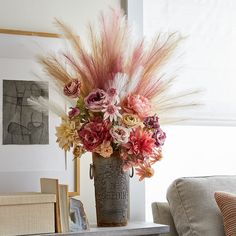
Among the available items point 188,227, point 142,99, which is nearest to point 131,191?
point 188,227

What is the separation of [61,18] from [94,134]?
685 millimetres

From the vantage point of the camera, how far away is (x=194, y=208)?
255 cm

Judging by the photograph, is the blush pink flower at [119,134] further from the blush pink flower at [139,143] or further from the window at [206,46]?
the window at [206,46]

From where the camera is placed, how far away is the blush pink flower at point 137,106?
2.36 m

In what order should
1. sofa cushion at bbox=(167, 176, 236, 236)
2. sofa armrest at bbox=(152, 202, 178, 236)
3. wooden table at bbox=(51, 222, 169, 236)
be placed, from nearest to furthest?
1. wooden table at bbox=(51, 222, 169, 236)
2. sofa cushion at bbox=(167, 176, 236, 236)
3. sofa armrest at bbox=(152, 202, 178, 236)

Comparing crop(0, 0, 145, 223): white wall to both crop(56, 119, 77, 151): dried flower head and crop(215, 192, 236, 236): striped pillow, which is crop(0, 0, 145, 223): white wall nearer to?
crop(56, 119, 77, 151): dried flower head

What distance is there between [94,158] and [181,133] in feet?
2.70

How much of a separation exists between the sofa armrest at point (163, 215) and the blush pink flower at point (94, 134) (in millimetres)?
557

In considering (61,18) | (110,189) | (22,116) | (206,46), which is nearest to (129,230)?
(110,189)

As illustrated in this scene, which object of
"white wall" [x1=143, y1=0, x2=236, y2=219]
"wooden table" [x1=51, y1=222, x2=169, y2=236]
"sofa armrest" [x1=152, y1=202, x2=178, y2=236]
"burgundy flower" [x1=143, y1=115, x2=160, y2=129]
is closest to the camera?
"wooden table" [x1=51, y1=222, x2=169, y2=236]

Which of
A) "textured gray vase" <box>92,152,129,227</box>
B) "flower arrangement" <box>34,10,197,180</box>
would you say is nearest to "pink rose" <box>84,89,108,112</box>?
"flower arrangement" <box>34,10,197,180</box>

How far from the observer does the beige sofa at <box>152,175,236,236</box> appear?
8.23 feet

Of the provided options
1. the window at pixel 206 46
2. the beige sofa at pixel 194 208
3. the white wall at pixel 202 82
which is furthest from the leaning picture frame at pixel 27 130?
the window at pixel 206 46

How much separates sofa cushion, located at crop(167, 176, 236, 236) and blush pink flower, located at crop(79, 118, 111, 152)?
20.0 inches
